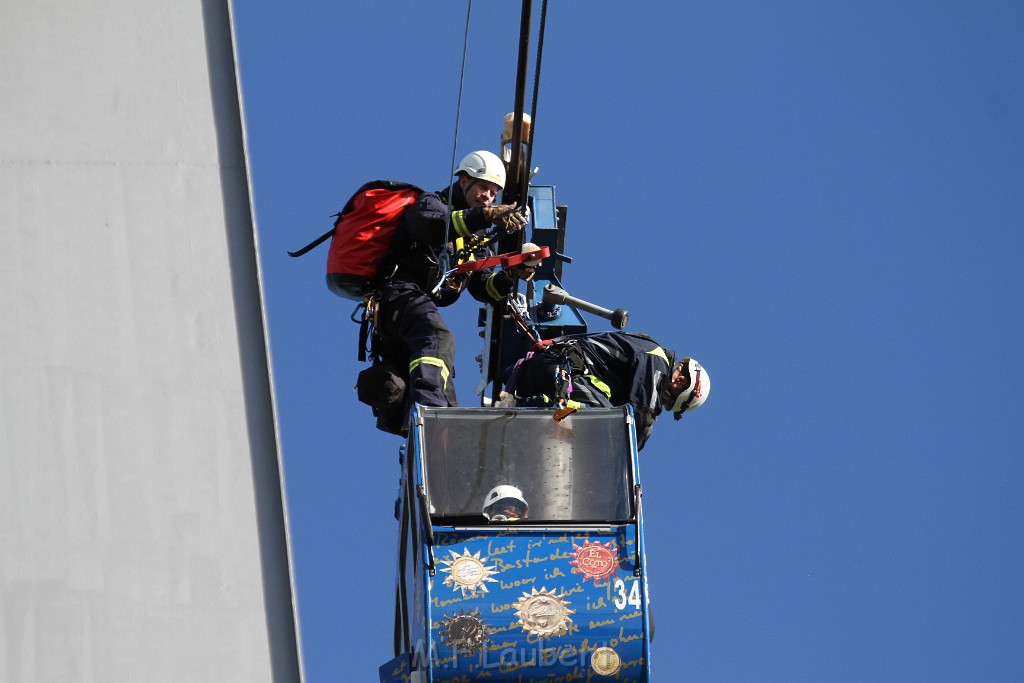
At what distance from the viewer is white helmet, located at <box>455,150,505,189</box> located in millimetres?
10883

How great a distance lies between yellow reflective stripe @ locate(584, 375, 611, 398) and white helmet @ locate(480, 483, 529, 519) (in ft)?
4.17

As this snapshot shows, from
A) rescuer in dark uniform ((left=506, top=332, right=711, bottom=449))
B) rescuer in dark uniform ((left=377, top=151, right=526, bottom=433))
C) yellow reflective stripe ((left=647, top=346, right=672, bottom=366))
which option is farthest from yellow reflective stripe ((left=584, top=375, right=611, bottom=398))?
rescuer in dark uniform ((left=377, top=151, right=526, bottom=433))

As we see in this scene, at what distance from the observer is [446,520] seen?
8.99m

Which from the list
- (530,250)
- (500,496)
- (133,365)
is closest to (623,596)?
(500,496)

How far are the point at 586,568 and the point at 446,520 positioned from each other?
772 mm

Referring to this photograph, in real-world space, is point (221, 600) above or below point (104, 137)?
below

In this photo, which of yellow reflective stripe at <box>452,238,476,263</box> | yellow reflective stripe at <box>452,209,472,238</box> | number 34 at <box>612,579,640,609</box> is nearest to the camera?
number 34 at <box>612,579,640,609</box>

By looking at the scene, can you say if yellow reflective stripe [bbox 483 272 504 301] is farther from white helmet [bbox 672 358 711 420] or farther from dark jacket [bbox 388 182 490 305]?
white helmet [bbox 672 358 711 420]

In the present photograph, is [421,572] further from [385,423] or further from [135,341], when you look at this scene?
[135,341]

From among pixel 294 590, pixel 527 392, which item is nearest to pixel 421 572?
pixel 527 392

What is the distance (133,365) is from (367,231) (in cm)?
470

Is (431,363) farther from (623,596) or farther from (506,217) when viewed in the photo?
(623,596)

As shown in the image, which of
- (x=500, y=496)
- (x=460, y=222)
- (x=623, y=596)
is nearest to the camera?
(x=623, y=596)

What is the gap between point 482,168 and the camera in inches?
429
